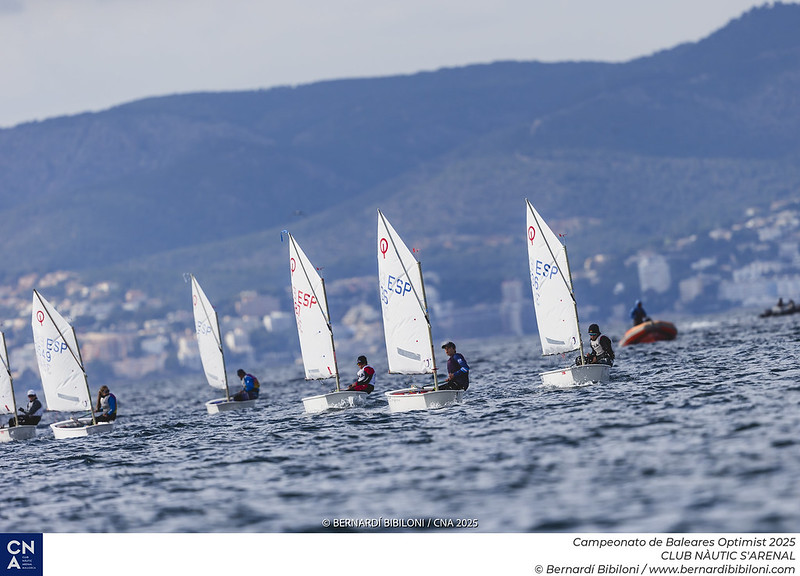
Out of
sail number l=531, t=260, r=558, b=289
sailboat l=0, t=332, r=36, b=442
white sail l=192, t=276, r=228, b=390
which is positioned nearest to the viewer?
sail number l=531, t=260, r=558, b=289

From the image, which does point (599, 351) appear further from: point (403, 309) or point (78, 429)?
point (78, 429)

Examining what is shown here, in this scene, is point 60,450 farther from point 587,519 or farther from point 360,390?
point 587,519

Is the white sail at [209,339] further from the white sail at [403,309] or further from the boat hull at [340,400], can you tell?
the white sail at [403,309]

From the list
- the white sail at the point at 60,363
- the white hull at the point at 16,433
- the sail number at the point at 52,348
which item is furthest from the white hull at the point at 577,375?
the white hull at the point at 16,433

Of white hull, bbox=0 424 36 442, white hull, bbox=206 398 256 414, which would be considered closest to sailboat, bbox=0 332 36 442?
white hull, bbox=0 424 36 442

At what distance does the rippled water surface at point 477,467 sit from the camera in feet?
82.5

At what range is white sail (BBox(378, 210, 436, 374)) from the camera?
158ft

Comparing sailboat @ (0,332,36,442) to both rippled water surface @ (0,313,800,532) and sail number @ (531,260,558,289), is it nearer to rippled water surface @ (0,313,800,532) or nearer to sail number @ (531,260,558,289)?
rippled water surface @ (0,313,800,532)

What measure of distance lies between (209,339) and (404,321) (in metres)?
28.2

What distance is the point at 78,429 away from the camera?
5553 centimetres
